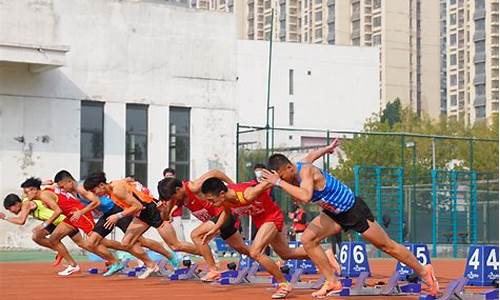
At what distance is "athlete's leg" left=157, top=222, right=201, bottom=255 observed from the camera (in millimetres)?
17531

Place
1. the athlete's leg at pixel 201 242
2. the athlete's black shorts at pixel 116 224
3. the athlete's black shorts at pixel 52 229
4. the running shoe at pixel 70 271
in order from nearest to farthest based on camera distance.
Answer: the athlete's leg at pixel 201 242 < the athlete's black shorts at pixel 116 224 < the running shoe at pixel 70 271 < the athlete's black shorts at pixel 52 229

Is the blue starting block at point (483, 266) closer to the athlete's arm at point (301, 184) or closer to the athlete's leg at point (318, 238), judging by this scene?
the athlete's leg at point (318, 238)

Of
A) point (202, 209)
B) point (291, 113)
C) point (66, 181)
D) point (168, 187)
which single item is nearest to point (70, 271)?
point (66, 181)

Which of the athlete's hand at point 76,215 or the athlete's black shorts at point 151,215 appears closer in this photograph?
the athlete's black shorts at point 151,215

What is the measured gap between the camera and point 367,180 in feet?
113

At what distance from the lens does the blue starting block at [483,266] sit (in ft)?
52.8

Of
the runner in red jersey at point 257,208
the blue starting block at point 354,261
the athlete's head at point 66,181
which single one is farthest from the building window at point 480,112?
the runner in red jersey at point 257,208

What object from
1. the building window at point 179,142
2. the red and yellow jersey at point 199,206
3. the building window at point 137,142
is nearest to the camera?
the red and yellow jersey at point 199,206

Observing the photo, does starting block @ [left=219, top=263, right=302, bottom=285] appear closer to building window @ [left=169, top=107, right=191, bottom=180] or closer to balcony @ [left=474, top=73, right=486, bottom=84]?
building window @ [left=169, top=107, right=191, bottom=180]

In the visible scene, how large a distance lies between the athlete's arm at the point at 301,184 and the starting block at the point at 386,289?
1938 mm

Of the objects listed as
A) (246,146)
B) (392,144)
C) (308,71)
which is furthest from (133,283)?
(308,71)

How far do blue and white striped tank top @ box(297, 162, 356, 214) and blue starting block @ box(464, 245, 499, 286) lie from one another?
12.9 feet

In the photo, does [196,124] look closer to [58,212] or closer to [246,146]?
[246,146]

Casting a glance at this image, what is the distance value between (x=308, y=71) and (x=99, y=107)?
54.0 metres
